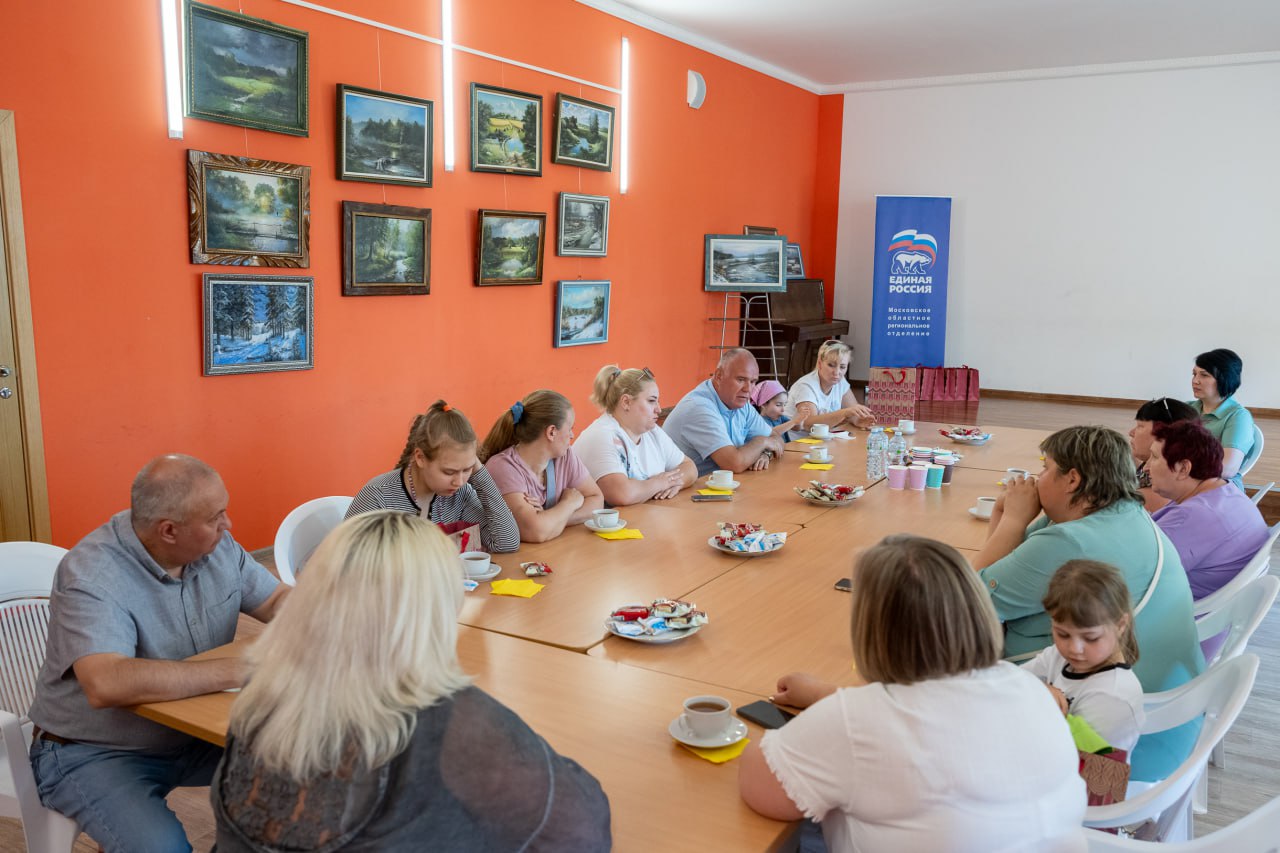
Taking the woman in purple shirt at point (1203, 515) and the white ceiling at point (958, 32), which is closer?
the woman in purple shirt at point (1203, 515)

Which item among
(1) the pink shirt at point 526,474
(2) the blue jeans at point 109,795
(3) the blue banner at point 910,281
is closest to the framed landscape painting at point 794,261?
(3) the blue banner at point 910,281

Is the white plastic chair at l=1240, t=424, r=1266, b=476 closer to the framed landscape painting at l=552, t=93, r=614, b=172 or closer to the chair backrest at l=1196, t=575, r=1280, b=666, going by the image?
the chair backrest at l=1196, t=575, r=1280, b=666

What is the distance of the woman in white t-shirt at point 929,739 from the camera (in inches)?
57.5

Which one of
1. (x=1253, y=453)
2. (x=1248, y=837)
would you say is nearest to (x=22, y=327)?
(x=1248, y=837)

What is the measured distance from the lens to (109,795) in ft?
6.73

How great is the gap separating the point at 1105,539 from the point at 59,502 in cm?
418

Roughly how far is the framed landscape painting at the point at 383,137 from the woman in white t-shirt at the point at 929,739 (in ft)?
15.2

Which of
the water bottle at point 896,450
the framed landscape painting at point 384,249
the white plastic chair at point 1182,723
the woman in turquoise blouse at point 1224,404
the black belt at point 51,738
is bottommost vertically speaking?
the black belt at point 51,738

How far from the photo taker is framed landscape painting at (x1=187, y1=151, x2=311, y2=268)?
4.70 m

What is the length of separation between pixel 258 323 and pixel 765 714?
3953mm

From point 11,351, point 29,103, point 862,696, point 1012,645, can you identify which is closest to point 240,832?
point 862,696

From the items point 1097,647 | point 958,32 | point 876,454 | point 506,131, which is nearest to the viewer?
point 1097,647

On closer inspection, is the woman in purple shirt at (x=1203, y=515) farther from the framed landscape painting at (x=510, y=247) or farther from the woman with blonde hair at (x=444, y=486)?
the framed landscape painting at (x=510, y=247)

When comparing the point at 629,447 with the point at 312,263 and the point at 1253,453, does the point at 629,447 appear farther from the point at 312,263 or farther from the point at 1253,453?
the point at 1253,453
